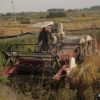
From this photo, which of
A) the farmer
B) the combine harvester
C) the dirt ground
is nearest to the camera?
the dirt ground

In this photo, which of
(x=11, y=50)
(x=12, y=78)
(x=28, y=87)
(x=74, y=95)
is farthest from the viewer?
(x=11, y=50)

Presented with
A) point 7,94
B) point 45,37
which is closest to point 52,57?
point 45,37

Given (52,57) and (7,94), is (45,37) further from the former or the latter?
(7,94)

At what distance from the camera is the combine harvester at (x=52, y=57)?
11716 mm

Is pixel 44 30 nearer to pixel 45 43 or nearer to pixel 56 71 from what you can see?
pixel 45 43

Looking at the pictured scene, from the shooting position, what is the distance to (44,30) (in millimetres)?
13219

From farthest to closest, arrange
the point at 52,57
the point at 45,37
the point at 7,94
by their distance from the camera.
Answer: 1. the point at 45,37
2. the point at 52,57
3. the point at 7,94

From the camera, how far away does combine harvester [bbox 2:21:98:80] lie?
38.4 feet

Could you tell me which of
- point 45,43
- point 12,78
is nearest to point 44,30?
point 45,43

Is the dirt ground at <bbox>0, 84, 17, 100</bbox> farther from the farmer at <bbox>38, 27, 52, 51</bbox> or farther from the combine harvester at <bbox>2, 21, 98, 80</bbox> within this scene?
the farmer at <bbox>38, 27, 52, 51</bbox>

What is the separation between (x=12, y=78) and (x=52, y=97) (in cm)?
199

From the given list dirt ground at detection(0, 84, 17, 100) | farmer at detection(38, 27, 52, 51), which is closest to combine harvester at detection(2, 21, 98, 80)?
farmer at detection(38, 27, 52, 51)

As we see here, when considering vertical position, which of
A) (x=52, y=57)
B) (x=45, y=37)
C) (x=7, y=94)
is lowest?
(x=7, y=94)

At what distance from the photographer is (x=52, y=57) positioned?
11.6 meters
